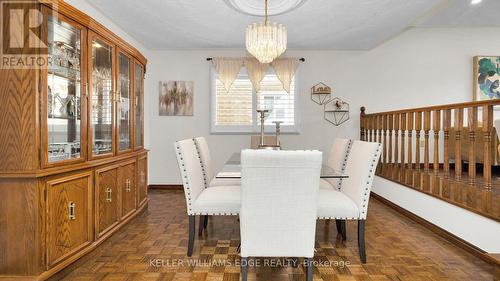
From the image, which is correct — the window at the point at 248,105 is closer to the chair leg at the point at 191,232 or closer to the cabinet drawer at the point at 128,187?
the cabinet drawer at the point at 128,187

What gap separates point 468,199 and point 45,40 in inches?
135

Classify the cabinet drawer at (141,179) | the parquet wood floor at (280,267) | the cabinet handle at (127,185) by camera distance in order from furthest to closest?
the cabinet drawer at (141,179)
the cabinet handle at (127,185)
the parquet wood floor at (280,267)

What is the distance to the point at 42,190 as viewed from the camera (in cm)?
189

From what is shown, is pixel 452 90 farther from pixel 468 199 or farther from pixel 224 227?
pixel 224 227

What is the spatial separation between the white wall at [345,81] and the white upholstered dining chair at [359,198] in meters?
2.79

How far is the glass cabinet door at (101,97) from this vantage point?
8.44ft

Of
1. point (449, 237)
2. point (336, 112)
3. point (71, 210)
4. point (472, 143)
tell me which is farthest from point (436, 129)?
point (71, 210)

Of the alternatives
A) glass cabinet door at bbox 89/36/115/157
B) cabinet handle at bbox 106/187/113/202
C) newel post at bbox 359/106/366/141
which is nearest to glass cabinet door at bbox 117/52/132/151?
glass cabinet door at bbox 89/36/115/157

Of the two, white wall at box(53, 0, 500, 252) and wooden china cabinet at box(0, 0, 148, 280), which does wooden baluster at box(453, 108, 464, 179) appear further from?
wooden china cabinet at box(0, 0, 148, 280)

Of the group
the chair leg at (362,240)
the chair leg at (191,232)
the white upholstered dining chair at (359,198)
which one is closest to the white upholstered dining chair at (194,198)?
the chair leg at (191,232)

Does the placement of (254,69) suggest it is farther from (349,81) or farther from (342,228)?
(342,228)

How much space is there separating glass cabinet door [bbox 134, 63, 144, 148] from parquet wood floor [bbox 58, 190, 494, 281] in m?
0.98

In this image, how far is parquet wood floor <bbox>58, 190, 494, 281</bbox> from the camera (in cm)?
216

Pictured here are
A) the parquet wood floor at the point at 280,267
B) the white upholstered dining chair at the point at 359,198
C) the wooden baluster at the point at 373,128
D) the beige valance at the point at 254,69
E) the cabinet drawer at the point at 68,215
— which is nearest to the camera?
the cabinet drawer at the point at 68,215
